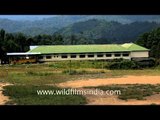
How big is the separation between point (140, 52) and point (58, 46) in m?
1.27

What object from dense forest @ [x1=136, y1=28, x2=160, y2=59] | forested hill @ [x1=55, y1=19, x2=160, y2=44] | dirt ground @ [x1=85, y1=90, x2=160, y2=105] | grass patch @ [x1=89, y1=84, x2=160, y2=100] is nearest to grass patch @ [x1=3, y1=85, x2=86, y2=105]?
dirt ground @ [x1=85, y1=90, x2=160, y2=105]

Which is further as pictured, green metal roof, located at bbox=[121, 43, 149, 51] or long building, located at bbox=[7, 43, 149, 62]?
green metal roof, located at bbox=[121, 43, 149, 51]

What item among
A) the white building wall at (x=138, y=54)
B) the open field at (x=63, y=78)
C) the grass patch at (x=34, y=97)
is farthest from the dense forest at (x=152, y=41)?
the grass patch at (x=34, y=97)

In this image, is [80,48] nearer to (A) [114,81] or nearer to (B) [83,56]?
(B) [83,56]

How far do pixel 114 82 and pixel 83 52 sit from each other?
741 mm

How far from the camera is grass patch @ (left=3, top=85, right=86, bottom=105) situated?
4.45 m

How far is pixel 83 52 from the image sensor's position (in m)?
5.25

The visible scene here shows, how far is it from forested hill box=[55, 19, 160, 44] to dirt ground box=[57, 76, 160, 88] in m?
0.64

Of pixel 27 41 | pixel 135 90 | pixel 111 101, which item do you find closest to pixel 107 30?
pixel 135 90

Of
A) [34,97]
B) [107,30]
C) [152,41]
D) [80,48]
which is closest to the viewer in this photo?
[34,97]

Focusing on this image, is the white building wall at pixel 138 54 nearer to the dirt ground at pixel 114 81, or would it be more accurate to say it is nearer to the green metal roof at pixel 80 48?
the green metal roof at pixel 80 48

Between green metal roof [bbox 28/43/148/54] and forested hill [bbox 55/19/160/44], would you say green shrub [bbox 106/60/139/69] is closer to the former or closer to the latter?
green metal roof [bbox 28/43/148/54]

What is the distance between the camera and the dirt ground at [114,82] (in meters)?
4.58
